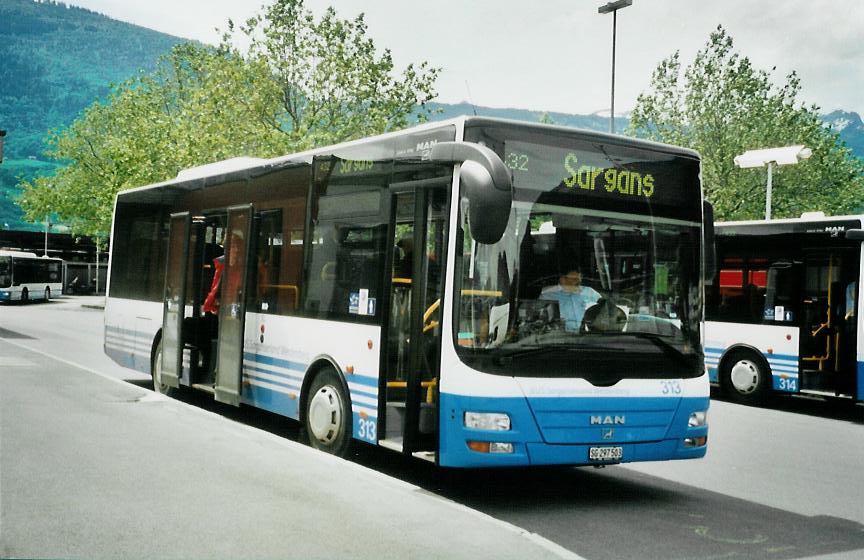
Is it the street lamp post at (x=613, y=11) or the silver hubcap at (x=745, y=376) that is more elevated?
the street lamp post at (x=613, y=11)

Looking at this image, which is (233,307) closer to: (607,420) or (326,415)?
(326,415)

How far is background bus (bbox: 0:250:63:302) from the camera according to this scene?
55.1 metres

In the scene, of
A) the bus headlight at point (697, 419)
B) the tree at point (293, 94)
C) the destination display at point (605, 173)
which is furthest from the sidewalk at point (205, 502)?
the tree at point (293, 94)

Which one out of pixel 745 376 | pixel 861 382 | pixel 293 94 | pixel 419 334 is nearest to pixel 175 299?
pixel 419 334

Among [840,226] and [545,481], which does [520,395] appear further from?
[840,226]

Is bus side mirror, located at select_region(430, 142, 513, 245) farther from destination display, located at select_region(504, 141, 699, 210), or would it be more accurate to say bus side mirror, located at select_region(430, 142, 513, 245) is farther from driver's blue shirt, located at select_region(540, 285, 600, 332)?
driver's blue shirt, located at select_region(540, 285, 600, 332)

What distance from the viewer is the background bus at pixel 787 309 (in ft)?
50.2

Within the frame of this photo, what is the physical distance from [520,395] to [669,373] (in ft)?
4.76

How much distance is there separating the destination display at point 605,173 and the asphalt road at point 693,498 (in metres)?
2.53

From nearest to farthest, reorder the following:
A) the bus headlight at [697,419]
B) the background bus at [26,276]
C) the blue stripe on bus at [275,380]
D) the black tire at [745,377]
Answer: the bus headlight at [697,419], the blue stripe on bus at [275,380], the black tire at [745,377], the background bus at [26,276]

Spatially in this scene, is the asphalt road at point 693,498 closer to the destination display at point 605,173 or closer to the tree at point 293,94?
the destination display at point 605,173

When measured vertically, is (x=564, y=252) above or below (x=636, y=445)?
above

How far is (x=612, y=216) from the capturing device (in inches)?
319

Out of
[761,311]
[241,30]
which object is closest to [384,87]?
[241,30]
